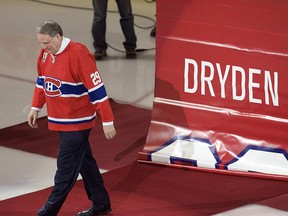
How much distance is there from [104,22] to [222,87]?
337cm

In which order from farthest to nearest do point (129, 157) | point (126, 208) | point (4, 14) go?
1. point (4, 14)
2. point (129, 157)
3. point (126, 208)

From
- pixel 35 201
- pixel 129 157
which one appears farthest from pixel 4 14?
pixel 35 201

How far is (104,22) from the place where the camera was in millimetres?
9711

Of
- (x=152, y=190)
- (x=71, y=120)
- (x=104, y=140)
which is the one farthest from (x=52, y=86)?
(x=104, y=140)

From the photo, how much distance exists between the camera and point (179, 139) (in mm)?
6742

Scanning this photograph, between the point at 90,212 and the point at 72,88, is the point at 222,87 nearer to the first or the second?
the point at 90,212

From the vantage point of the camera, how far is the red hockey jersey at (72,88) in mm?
5316

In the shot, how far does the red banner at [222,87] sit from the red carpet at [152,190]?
139mm

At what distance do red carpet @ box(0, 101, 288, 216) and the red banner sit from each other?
14 cm

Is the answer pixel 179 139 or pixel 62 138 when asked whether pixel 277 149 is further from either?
pixel 62 138

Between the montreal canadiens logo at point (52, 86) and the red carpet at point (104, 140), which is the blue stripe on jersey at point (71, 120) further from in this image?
the red carpet at point (104, 140)

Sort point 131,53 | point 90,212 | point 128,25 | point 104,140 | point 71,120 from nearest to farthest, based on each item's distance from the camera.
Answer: point 71,120 → point 90,212 → point 104,140 → point 128,25 → point 131,53

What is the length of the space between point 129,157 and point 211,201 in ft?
3.52

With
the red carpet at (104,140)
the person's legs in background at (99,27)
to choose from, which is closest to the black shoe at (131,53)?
the person's legs in background at (99,27)
